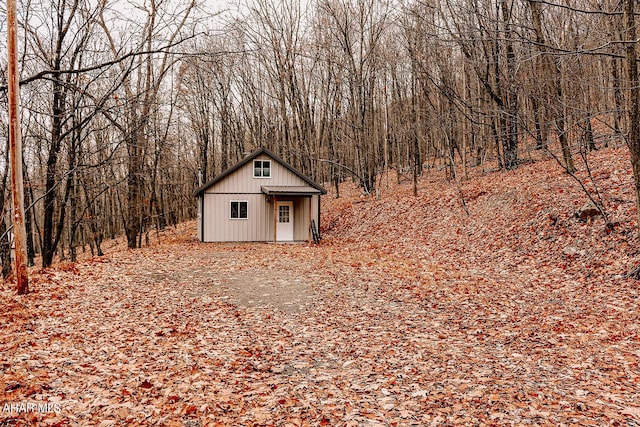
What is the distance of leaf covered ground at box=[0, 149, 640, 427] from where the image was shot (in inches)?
167

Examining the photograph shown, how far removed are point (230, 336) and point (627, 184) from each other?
12.4m

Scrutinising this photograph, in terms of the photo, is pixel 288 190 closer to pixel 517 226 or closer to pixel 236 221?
pixel 236 221

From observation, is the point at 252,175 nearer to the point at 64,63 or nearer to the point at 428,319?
the point at 64,63

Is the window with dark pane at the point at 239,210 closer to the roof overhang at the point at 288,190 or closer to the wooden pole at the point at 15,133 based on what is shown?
the roof overhang at the point at 288,190

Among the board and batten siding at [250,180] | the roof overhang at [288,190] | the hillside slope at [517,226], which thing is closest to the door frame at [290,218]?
the roof overhang at [288,190]

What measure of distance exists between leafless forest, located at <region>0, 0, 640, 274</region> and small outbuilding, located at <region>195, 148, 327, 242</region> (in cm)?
356

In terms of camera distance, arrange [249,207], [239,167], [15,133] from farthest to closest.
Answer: [249,207]
[239,167]
[15,133]

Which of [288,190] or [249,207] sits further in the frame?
[249,207]

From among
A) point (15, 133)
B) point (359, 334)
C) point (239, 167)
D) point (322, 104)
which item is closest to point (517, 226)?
point (359, 334)

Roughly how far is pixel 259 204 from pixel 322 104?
45.5 feet

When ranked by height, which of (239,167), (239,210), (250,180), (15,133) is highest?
(239,167)

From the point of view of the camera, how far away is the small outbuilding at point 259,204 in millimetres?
21094

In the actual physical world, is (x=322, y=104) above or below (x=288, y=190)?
above

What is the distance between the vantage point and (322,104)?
105ft
